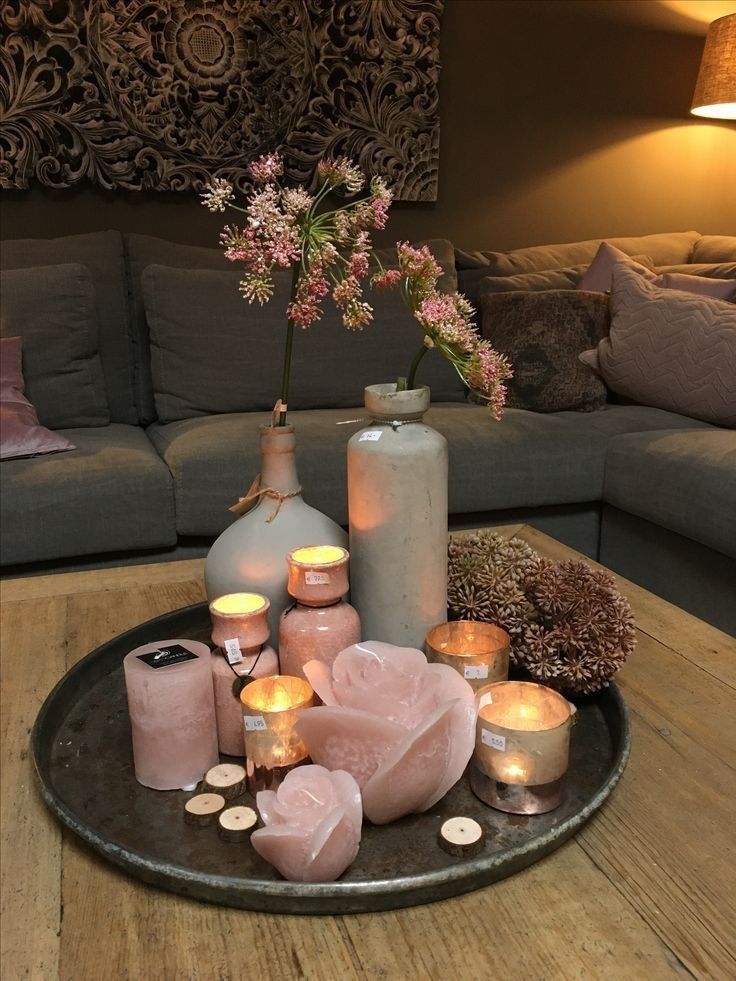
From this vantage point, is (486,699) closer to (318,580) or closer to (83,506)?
(318,580)

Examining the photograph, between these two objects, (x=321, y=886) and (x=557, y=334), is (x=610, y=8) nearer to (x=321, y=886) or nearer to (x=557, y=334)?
(x=557, y=334)

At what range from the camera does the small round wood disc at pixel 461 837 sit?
59cm

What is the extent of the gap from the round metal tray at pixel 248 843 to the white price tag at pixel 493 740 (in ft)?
0.18

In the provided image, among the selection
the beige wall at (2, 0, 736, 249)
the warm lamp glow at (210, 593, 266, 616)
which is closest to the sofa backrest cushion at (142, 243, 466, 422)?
the beige wall at (2, 0, 736, 249)

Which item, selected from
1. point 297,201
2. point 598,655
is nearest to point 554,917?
point 598,655

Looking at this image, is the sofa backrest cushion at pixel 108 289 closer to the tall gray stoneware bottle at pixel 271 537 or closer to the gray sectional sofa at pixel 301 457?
the gray sectional sofa at pixel 301 457

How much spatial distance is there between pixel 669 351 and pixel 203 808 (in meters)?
1.88

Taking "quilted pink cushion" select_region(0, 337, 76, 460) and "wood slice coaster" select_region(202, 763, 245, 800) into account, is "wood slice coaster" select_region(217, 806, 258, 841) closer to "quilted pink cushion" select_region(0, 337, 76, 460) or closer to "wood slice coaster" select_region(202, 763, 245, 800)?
"wood slice coaster" select_region(202, 763, 245, 800)

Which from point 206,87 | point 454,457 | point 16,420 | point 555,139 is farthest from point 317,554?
point 555,139

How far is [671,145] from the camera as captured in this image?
3264mm

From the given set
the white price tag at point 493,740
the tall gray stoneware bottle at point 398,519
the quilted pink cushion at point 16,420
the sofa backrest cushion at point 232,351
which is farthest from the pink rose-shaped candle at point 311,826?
the sofa backrest cushion at point 232,351

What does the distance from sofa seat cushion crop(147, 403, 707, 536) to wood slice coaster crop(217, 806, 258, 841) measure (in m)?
1.22

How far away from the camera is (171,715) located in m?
0.68

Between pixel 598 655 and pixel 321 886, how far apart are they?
37 cm
